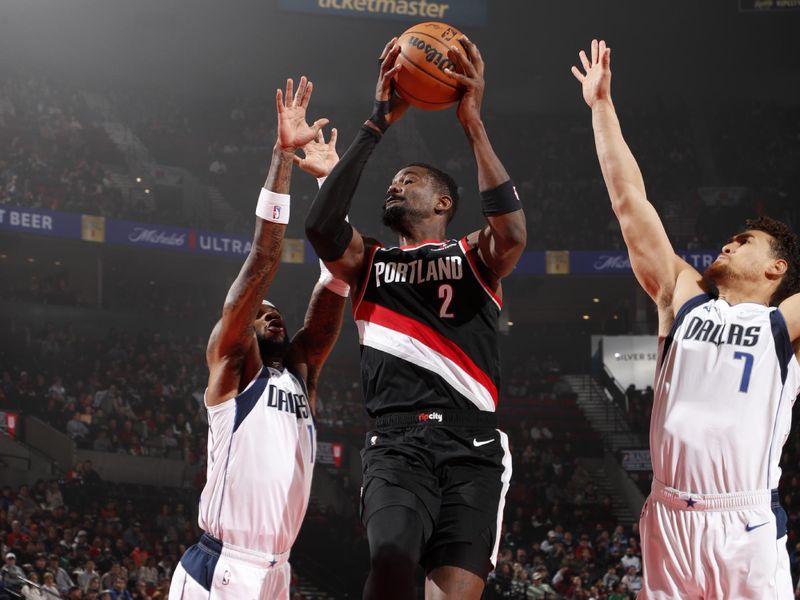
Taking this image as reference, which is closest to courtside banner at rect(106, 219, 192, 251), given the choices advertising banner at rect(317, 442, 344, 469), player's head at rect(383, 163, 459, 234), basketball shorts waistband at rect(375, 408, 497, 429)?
advertising banner at rect(317, 442, 344, 469)

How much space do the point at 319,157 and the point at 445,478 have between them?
7.09ft

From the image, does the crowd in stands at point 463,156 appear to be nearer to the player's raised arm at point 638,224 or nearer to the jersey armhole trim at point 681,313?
the player's raised arm at point 638,224

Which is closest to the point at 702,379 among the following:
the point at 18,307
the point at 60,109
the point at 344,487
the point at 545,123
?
the point at 344,487

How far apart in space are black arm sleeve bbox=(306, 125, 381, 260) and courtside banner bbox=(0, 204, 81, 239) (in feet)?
66.5

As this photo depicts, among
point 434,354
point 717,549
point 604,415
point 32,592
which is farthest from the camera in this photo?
point 604,415

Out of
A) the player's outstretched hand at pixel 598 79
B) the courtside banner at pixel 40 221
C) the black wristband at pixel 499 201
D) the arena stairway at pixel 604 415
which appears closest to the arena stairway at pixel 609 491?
the arena stairway at pixel 604 415

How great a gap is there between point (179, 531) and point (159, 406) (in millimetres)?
4721

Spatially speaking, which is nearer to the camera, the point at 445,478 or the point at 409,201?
the point at 445,478

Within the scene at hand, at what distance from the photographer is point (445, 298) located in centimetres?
409

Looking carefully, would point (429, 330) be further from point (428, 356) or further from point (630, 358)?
point (630, 358)

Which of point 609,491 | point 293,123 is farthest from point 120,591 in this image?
point 609,491

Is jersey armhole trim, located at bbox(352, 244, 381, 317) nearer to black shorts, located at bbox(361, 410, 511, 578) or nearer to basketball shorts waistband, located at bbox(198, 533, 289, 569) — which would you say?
black shorts, located at bbox(361, 410, 511, 578)

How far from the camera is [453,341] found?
4016 mm

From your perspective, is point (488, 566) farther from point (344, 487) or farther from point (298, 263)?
point (298, 263)
